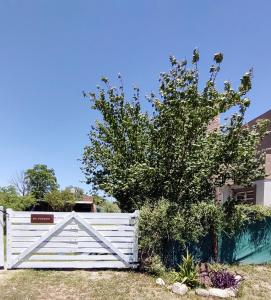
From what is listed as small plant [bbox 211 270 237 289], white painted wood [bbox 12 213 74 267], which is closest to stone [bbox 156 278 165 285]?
small plant [bbox 211 270 237 289]

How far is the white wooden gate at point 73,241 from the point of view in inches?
409

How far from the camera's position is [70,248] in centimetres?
1062

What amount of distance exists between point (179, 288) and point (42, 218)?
13.3ft

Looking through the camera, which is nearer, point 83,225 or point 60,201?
point 83,225

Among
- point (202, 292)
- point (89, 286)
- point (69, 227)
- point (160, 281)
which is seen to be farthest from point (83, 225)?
point (202, 292)

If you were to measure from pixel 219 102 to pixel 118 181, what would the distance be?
4654mm

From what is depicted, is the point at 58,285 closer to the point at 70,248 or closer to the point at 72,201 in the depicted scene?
the point at 70,248

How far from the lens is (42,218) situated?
10492mm

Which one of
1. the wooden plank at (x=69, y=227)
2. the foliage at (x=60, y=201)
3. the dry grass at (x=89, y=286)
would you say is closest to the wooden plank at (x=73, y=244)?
the wooden plank at (x=69, y=227)

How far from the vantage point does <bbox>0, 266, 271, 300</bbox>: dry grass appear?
851cm

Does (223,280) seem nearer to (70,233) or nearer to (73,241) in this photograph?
(73,241)

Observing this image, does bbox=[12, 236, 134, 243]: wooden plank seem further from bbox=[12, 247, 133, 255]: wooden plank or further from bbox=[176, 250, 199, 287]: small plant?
bbox=[176, 250, 199, 287]: small plant

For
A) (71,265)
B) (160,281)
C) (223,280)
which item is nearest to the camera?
Result: (223,280)

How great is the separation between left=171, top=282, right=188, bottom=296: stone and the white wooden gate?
190 cm
